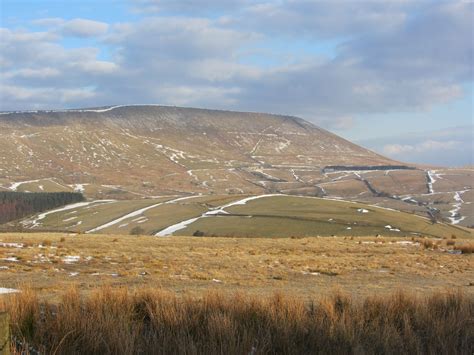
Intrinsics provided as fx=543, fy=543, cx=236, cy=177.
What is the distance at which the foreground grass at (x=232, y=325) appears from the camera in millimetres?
9008

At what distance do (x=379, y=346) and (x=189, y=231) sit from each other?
97940mm

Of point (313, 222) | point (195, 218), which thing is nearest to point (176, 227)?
point (195, 218)

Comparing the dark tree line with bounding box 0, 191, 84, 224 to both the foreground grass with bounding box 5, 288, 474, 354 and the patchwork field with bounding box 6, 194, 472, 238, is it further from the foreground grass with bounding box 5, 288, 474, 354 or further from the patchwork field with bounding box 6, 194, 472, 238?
the foreground grass with bounding box 5, 288, 474, 354

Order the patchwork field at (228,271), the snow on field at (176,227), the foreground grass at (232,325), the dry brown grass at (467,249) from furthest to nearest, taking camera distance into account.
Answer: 1. the snow on field at (176,227)
2. the dry brown grass at (467,249)
3. the patchwork field at (228,271)
4. the foreground grass at (232,325)

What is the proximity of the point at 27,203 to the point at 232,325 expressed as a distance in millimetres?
181858

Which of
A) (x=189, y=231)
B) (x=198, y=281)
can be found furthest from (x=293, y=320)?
(x=189, y=231)

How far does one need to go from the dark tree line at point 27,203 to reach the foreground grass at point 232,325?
160581mm

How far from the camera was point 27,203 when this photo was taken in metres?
178

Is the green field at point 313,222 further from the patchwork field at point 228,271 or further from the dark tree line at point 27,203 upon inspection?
the dark tree line at point 27,203

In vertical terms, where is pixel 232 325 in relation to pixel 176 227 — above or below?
above

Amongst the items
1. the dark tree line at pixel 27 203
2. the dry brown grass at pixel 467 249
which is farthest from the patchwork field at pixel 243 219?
the dry brown grass at pixel 467 249

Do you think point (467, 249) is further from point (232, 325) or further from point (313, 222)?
point (313, 222)

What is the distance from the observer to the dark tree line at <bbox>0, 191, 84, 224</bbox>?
163m

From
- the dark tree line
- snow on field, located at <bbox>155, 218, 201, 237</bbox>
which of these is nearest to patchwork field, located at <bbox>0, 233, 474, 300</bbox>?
snow on field, located at <bbox>155, 218, 201, 237</bbox>
